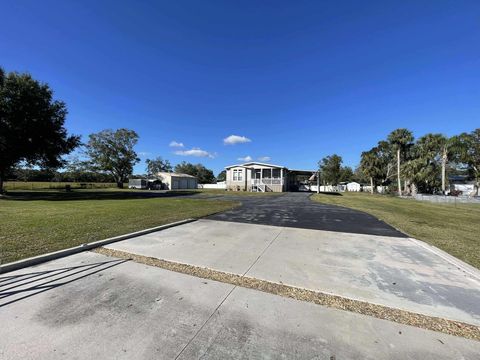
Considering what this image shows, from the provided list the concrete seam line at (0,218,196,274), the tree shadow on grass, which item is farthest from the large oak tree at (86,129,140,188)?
the concrete seam line at (0,218,196,274)

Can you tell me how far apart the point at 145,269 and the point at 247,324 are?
7.35 ft

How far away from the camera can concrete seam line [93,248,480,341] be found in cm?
242

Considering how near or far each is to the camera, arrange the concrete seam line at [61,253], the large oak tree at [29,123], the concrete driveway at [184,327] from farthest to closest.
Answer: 1. the large oak tree at [29,123]
2. the concrete seam line at [61,253]
3. the concrete driveway at [184,327]

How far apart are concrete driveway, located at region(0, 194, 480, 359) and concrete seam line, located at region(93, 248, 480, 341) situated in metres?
0.11

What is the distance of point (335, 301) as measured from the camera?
2.92 meters

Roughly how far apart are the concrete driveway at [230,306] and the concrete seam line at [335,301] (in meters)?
0.11

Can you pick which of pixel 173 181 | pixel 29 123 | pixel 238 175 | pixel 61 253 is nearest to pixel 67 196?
pixel 29 123

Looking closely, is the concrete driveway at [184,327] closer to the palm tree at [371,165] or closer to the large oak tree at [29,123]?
the large oak tree at [29,123]

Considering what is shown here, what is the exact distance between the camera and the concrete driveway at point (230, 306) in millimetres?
2033

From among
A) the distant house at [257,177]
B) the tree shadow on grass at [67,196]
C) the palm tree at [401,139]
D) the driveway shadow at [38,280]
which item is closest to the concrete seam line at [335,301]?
the driveway shadow at [38,280]

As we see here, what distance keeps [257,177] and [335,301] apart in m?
33.0

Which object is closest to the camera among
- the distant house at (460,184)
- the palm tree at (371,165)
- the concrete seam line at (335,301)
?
the concrete seam line at (335,301)

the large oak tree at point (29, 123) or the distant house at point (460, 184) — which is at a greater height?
the large oak tree at point (29, 123)

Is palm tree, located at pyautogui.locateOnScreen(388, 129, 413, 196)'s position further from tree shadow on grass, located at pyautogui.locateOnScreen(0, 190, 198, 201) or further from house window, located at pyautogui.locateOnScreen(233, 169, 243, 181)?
tree shadow on grass, located at pyautogui.locateOnScreen(0, 190, 198, 201)
